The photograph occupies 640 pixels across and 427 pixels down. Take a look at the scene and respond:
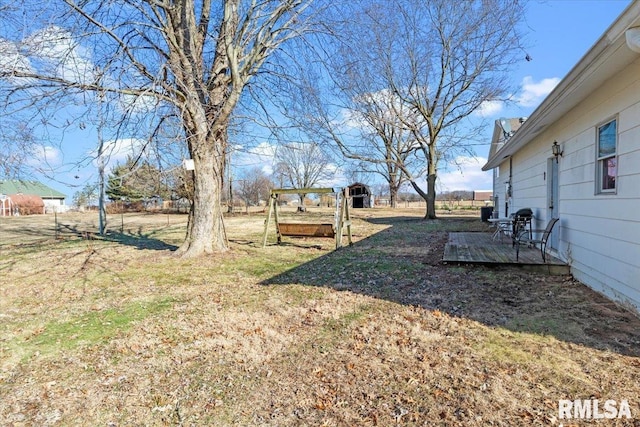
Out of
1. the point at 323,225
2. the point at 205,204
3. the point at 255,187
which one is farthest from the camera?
the point at 255,187

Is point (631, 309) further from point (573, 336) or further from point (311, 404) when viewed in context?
point (311, 404)

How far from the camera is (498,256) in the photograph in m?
6.86

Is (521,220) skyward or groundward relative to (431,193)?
groundward

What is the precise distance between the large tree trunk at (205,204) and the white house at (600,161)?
6382 mm

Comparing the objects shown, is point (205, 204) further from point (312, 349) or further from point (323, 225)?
point (312, 349)

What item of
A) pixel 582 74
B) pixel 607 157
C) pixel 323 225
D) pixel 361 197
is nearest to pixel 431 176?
pixel 323 225

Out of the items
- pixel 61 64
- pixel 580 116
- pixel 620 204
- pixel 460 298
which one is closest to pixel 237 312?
pixel 460 298

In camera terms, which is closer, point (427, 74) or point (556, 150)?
point (556, 150)

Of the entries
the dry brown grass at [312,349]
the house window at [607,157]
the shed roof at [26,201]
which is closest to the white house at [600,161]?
the house window at [607,157]

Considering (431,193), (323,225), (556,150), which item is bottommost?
(323,225)

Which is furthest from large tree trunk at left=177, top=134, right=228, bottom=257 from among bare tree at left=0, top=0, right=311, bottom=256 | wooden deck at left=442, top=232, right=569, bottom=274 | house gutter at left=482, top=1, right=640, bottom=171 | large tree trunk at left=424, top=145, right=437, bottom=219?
large tree trunk at left=424, top=145, right=437, bottom=219

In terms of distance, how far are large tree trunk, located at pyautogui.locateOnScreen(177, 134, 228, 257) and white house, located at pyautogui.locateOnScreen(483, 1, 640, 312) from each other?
6.38 meters

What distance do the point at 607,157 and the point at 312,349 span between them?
4.59 m

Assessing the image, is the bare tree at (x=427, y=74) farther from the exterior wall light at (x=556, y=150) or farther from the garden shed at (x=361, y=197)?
the garden shed at (x=361, y=197)
